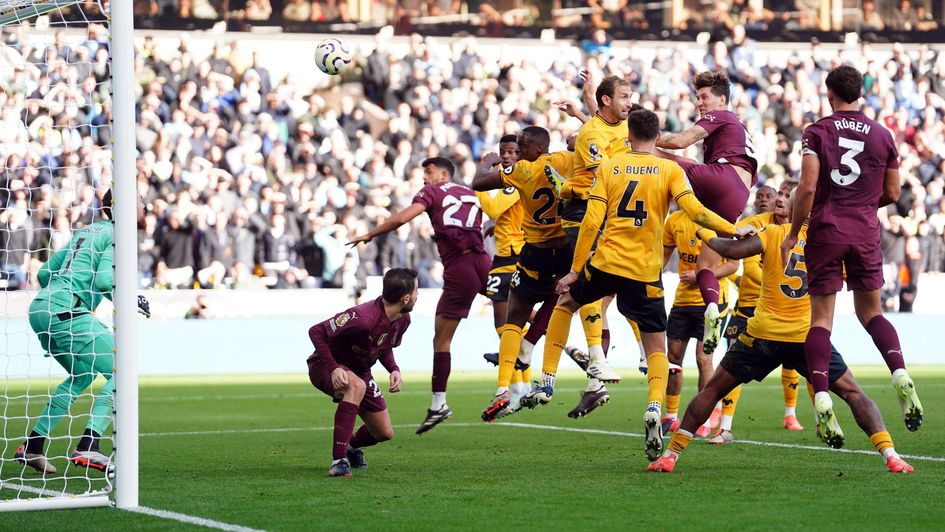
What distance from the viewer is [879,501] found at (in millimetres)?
7000

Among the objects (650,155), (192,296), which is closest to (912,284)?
(192,296)

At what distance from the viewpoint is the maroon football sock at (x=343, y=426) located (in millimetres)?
8445

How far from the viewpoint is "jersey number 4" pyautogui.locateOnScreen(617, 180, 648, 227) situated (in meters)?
8.84

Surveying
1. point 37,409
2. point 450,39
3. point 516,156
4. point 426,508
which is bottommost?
point 37,409

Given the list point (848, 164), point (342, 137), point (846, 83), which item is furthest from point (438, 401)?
point (342, 137)

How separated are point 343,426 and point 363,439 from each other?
76 cm

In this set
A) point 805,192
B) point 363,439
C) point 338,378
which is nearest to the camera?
point 805,192

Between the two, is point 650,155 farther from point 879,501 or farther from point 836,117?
point 879,501

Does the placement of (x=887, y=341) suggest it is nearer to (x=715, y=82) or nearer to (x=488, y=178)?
(x=715, y=82)

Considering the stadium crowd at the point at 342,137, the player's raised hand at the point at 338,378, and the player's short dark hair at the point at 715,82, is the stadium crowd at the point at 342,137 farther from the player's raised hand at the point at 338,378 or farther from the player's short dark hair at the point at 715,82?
the player's short dark hair at the point at 715,82

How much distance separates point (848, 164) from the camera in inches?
321

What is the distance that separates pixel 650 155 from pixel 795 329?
1519mm

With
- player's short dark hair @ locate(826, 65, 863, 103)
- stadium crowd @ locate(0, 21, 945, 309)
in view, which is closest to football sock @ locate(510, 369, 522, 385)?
player's short dark hair @ locate(826, 65, 863, 103)

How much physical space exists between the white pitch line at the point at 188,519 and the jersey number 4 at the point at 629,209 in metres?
3.68
